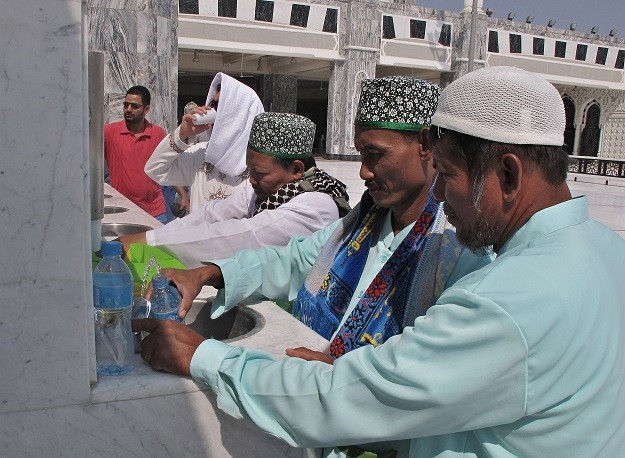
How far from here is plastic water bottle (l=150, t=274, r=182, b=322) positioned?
146cm

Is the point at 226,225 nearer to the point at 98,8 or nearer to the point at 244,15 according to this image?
the point at 98,8

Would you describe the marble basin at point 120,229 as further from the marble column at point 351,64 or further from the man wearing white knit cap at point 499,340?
the marble column at point 351,64

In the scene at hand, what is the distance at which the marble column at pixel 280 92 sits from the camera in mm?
20484

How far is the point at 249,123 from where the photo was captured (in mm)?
→ 2869

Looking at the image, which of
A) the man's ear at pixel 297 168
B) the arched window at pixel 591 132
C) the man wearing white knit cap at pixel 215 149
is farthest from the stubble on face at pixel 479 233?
the arched window at pixel 591 132

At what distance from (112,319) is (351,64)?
17.7 metres

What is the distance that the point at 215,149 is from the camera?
112 inches

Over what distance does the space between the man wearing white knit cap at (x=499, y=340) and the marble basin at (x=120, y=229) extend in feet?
6.58

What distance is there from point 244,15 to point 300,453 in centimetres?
1687

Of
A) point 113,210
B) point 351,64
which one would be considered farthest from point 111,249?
point 351,64

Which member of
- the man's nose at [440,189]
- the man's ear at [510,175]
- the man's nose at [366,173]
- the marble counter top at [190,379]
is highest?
the man's ear at [510,175]

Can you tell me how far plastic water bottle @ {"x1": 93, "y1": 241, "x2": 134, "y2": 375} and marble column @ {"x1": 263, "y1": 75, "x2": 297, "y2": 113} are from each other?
19.6 metres

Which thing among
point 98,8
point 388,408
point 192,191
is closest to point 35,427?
point 388,408

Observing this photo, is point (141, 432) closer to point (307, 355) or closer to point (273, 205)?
point (307, 355)
